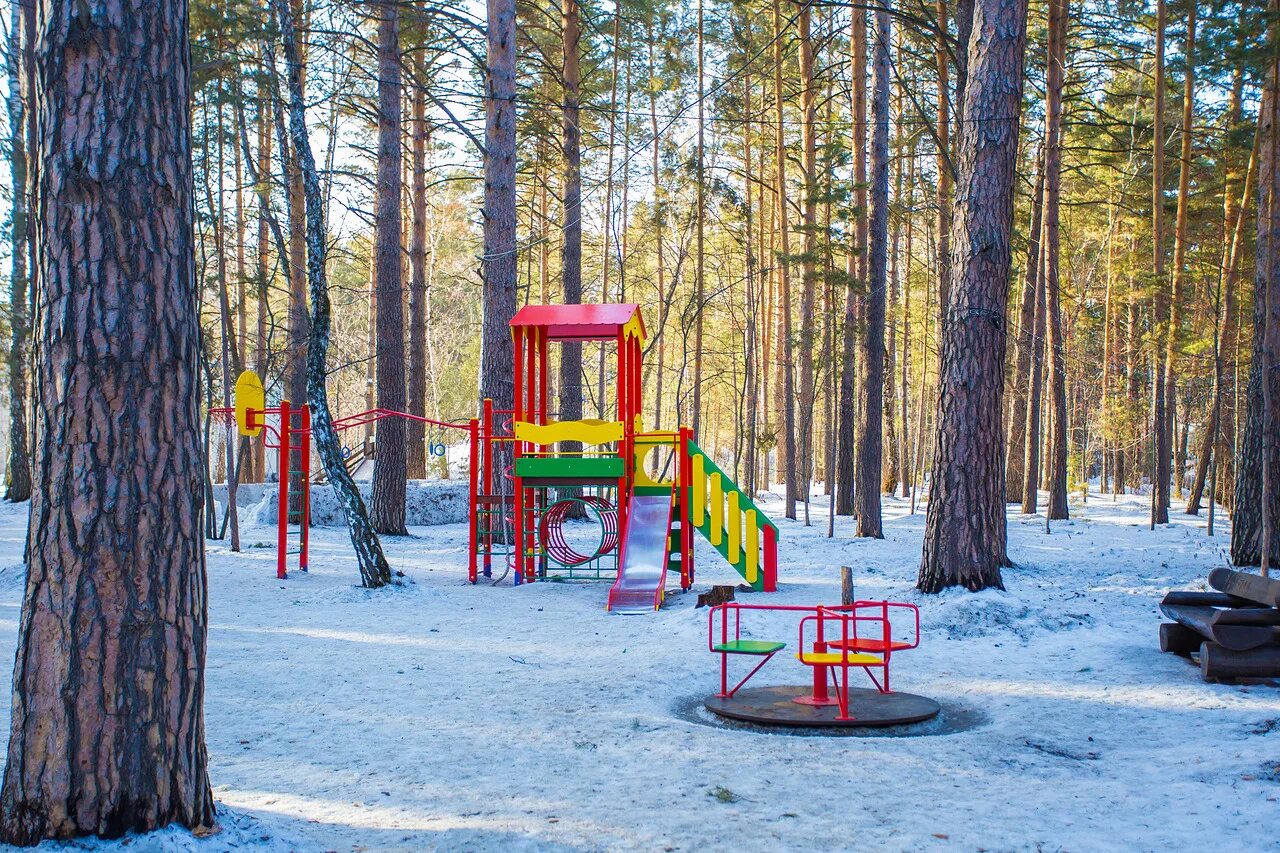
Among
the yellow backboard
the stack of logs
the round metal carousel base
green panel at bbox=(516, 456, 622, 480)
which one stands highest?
the yellow backboard

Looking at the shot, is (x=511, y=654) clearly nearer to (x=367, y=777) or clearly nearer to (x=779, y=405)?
(x=367, y=777)

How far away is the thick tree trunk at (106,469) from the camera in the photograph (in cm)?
370

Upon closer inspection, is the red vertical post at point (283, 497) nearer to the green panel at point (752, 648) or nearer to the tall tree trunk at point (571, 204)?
the tall tree trunk at point (571, 204)

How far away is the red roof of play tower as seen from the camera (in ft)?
46.3

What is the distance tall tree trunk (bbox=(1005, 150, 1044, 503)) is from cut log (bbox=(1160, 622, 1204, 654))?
9536 millimetres

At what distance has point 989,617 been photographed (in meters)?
9.82

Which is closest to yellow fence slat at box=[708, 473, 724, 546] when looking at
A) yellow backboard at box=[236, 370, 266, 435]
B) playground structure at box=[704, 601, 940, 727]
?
playground structure at box=[704, 601, 940, 727]

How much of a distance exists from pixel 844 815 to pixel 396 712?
3285mm

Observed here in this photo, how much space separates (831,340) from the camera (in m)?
24.3

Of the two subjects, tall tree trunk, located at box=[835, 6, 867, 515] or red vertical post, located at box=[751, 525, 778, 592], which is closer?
red vertical post, located at box=[751, 525, 778, 592]

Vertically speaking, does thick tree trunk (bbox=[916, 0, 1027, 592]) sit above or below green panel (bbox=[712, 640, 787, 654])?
above

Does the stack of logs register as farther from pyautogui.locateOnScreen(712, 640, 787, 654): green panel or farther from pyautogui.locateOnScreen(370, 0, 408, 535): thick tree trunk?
pyautogui.locateOnScreen(370, 0, 408, 535): thick tree trunk

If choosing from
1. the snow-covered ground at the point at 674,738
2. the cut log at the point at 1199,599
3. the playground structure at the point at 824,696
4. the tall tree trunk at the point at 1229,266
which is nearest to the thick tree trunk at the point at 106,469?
the snow-covered ground at the point at 674,738

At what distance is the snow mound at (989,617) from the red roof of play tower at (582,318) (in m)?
5.91
